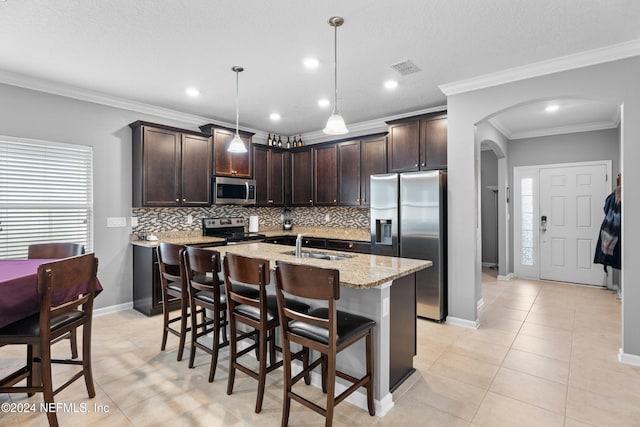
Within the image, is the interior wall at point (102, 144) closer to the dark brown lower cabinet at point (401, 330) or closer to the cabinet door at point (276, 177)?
the cabinet door at point (276, 177)

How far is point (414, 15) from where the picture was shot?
A: 2.41m

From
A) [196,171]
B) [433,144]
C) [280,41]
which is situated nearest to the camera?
[280,41]

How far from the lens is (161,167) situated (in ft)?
14.2

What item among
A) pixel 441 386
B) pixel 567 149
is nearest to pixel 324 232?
pixel 441 386

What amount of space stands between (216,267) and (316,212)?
381cm

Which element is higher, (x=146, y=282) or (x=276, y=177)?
(x=276, y=177)

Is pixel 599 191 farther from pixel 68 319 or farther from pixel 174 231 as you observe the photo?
pixel 68 319

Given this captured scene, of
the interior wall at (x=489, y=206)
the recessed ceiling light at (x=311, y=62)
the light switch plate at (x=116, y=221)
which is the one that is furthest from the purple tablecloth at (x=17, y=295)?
the interior wall at (x=489, y=206)

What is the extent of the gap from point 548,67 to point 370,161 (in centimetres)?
244

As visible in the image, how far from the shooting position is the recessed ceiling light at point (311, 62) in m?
3.11

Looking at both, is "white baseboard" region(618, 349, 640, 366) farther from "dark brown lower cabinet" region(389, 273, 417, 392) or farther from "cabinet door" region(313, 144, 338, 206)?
"cabinet door" region(313, 144, 338, 206)

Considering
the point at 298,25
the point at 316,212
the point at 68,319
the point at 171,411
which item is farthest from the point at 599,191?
the point at 68,319

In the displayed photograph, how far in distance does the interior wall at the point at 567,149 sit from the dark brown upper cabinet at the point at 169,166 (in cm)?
553

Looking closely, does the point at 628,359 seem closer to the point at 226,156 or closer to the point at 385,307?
the point at 385,307
